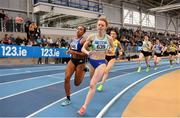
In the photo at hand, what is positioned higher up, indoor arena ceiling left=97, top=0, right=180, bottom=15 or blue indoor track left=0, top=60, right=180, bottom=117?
indoor arena ceiling left=97, top=0, right=180, bottom=15

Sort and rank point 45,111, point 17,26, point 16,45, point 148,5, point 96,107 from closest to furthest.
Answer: point 45,111
point 96,107
point 16,45
point 17,26
point 148,5

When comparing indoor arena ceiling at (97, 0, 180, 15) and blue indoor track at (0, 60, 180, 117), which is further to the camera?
indoor arena ceiling at (97, 0, 180, 15)

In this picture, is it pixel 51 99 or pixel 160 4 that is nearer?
pixel 51 99

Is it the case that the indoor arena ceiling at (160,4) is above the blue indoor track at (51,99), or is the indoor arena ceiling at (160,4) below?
above

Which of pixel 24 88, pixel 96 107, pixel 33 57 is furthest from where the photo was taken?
pixel 33 57

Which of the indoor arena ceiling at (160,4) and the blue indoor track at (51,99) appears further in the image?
the indoor arena ceiling at (160,4)

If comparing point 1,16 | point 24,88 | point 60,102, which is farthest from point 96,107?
point 1,16

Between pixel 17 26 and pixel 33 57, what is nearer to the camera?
pixel 33 57

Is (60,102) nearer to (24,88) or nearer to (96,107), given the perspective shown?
(96,107)

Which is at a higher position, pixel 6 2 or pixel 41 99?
pixel 6 2

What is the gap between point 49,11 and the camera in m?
27.7

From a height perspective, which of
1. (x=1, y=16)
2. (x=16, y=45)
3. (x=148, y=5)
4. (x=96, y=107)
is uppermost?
(x=148, y=5)

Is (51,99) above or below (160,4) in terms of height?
below

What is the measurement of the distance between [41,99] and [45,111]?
1384 mm
